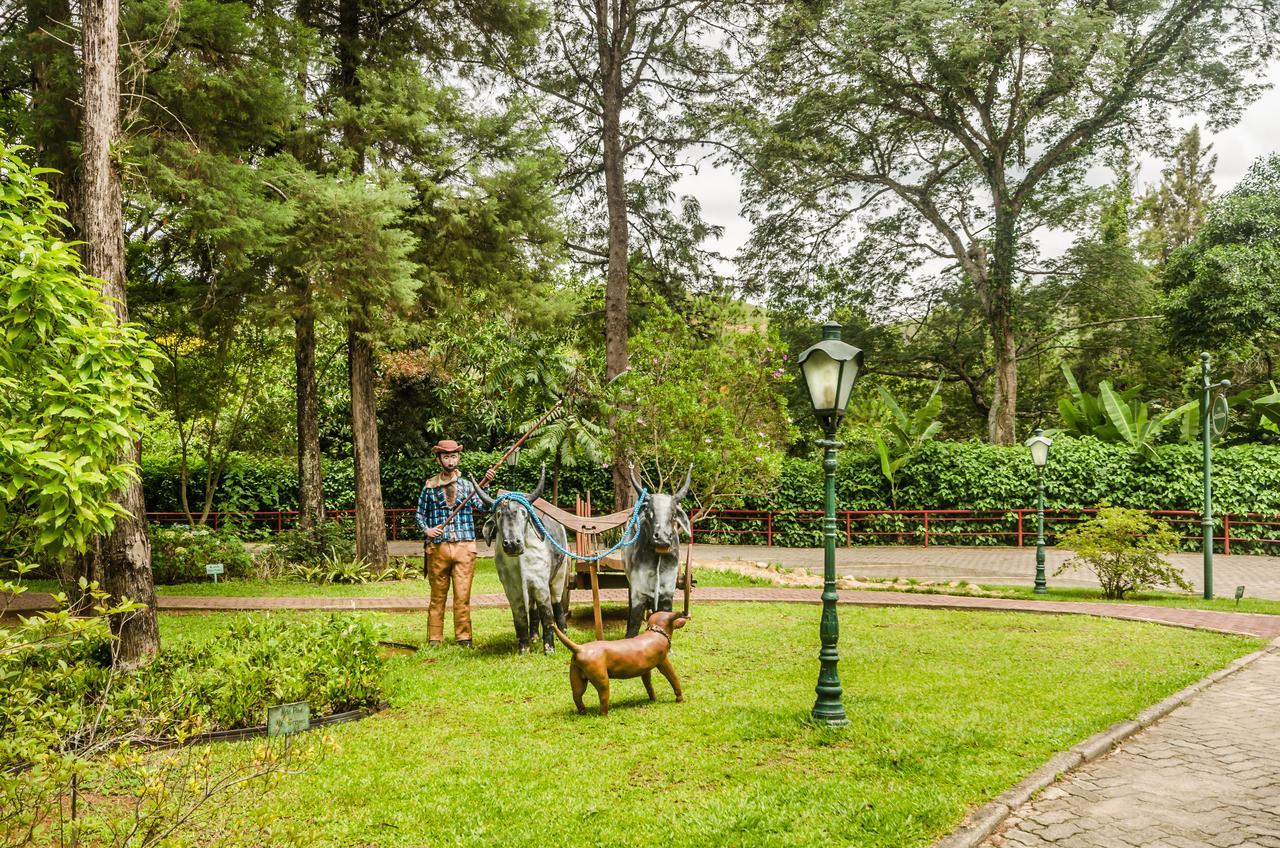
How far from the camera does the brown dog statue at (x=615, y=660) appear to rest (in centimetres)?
701

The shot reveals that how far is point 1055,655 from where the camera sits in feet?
31.7

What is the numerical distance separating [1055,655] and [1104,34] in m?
22.1

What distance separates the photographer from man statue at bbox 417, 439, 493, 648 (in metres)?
9.80

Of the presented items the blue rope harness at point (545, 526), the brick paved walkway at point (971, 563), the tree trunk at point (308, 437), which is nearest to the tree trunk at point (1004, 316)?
the brick paved walkway at point (971, 563)

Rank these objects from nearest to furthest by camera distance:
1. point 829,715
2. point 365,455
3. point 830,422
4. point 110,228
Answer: point 829,715 → point 830,422 → point 110,228 → point 365,455

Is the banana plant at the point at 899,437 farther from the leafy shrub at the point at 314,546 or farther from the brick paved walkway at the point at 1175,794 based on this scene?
the brick paved walkway at the point at 1175,794

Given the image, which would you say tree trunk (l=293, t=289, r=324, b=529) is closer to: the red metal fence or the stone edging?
the red metal fence

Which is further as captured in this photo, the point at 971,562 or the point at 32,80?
the point at 971,562

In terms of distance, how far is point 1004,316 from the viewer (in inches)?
1094

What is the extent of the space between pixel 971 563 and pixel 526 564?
13.9 meters

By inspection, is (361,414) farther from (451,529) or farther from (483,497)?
(483,497)

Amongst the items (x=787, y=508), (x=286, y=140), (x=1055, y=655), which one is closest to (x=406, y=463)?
(x=787, y=508)

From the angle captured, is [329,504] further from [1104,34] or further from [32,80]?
[1104,34]

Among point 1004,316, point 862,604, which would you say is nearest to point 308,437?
point 862,604
